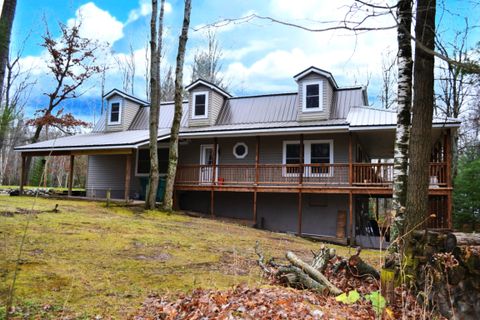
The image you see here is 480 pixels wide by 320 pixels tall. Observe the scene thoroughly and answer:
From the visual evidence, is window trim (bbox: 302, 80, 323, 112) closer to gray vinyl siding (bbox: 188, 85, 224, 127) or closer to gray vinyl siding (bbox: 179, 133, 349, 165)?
gray vinyl siding (bbox: 179, 133, 349, 165)

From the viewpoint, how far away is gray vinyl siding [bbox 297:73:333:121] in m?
16.1

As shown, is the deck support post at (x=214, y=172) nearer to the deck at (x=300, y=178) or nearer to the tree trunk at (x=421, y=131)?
the deck at (x=300, y=178)

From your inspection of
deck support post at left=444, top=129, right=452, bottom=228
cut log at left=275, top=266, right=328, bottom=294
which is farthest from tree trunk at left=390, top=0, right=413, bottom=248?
deck support post at left=444, top=129, right=452, bottom=228

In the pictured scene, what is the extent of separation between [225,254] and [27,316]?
177 inches

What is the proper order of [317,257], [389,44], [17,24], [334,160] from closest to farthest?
[17,24] → [389,44] → [317,257] → [334,160]

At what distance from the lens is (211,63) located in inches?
1250

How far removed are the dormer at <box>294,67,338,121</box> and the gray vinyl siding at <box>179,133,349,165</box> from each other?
107 cm

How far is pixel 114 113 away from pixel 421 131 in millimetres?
18370

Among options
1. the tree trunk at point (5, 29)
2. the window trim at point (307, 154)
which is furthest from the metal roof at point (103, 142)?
the tree trunk at point (5, 29)

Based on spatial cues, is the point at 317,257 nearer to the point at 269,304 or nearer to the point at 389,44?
the point at 269,304

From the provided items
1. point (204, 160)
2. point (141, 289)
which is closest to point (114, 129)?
point (204, 160)

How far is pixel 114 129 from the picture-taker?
20.9m

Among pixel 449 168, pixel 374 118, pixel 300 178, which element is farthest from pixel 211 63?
pixel 449 168

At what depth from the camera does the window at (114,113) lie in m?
20.8
